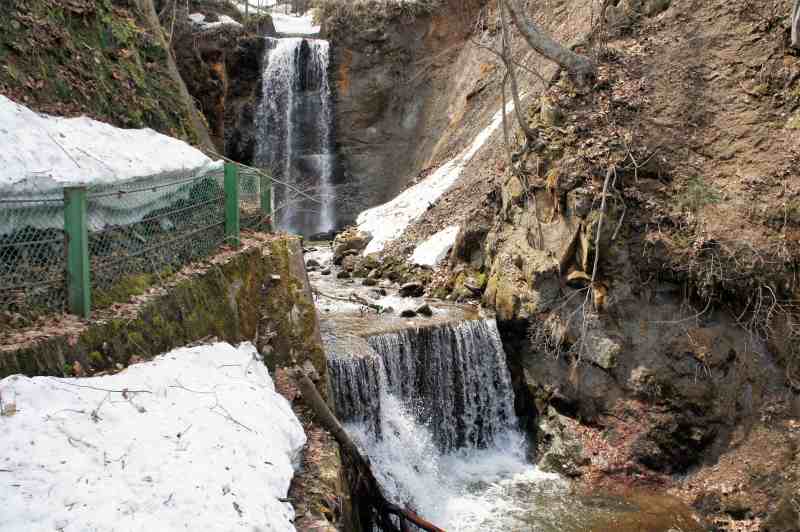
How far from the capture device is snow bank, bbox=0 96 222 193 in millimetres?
6023

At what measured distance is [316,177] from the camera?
2439cm

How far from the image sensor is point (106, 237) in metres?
5.93

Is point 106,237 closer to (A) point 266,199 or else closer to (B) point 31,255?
(B) point 31,255

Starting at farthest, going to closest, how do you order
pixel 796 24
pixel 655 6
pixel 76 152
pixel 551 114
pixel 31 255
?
pixel 655 6
pixel 551 114
pixel 796 24
pixel 76 152
pixel 31 255

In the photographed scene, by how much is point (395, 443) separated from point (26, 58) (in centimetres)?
695

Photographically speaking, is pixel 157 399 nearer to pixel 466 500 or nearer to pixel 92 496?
pixel 92 496

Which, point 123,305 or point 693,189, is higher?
point 693,189

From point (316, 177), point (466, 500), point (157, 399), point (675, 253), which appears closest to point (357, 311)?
point (466, 500)

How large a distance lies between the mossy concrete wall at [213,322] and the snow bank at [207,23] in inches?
643

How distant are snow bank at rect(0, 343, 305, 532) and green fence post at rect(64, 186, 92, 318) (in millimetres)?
698

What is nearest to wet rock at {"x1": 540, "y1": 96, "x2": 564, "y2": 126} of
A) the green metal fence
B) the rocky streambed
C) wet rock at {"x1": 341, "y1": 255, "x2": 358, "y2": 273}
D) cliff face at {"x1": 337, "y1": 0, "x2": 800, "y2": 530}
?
cliff face at {"x1": 337, "y1": 0, "x2": 800, "y2": 530}

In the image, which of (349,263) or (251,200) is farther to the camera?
(349,263)

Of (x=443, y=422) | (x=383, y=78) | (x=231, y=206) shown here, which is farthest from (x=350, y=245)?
(x=383, y=78)

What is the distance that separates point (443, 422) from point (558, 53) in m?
6.68
